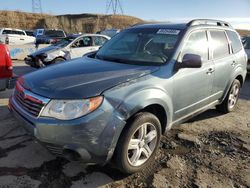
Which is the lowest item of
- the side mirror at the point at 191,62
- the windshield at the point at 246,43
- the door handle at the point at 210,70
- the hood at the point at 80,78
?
the windshield at the point at 246,43

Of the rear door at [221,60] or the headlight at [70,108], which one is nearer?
the headlight at [70,108]

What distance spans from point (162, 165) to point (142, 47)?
5.64 feet

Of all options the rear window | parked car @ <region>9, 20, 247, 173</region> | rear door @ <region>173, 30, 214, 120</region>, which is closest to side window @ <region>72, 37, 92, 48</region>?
parked car @ <region>9, 20, 247, 173</region>

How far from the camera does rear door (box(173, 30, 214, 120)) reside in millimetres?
4090

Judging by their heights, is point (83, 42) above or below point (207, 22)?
below

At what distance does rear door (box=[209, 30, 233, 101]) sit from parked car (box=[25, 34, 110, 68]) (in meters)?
6.86

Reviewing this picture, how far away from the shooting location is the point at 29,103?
10.9 feet

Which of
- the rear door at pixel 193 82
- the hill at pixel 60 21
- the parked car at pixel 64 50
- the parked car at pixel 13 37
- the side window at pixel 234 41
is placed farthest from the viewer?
the hill at pixel 60 21

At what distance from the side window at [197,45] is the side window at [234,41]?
45.1 inches

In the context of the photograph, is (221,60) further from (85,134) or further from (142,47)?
(85,134)

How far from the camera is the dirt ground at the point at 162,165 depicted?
136 inches

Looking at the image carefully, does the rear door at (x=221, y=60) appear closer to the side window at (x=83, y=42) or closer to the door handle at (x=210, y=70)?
the door handle at (x=210, y=70)

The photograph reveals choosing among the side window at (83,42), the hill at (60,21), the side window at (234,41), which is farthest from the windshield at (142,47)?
the hill at (60,21)

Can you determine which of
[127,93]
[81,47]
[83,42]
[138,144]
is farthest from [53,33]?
[127,93]
